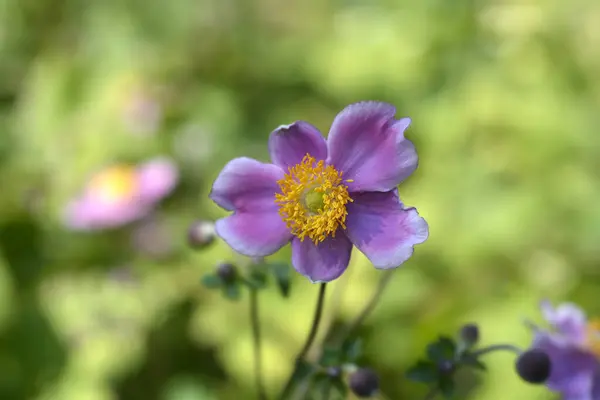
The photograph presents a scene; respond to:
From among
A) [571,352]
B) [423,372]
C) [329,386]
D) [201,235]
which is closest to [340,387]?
[329,386]

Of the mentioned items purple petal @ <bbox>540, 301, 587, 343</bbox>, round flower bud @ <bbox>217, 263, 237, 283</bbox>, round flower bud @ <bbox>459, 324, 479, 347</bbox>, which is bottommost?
round flower bud @ <bbox>217, 263, 237, 283</bbox>

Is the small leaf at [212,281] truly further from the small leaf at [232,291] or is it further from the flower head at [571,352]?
the flower head at [571,352]

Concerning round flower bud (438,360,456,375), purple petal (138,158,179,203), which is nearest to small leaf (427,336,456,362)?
round flower bud (438,360,456,375)

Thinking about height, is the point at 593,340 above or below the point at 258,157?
below

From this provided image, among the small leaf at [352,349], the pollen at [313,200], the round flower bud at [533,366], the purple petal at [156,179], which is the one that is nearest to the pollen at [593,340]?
the round flower bud at [533,366]

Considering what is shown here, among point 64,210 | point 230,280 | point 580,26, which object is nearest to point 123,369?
point 64,210

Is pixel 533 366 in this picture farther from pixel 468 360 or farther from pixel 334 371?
pixel 334 371

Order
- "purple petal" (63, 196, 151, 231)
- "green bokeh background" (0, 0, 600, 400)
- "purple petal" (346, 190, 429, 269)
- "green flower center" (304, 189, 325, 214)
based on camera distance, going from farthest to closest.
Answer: "purple petal" (63, 196, 151, 231), "green bokeh background" (0, 0, 600, 400), "green flower center" (304, 189, 325, 214), "purple petal" (346, 190, 429, 269)

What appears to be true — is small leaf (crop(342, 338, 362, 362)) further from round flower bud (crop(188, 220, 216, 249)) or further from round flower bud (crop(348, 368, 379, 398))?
round flower bud (crop(188, 220, 216, 249))

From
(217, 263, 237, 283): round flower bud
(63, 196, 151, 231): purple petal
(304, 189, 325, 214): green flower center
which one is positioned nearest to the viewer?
(304, 189, 325, 214): green flower center
